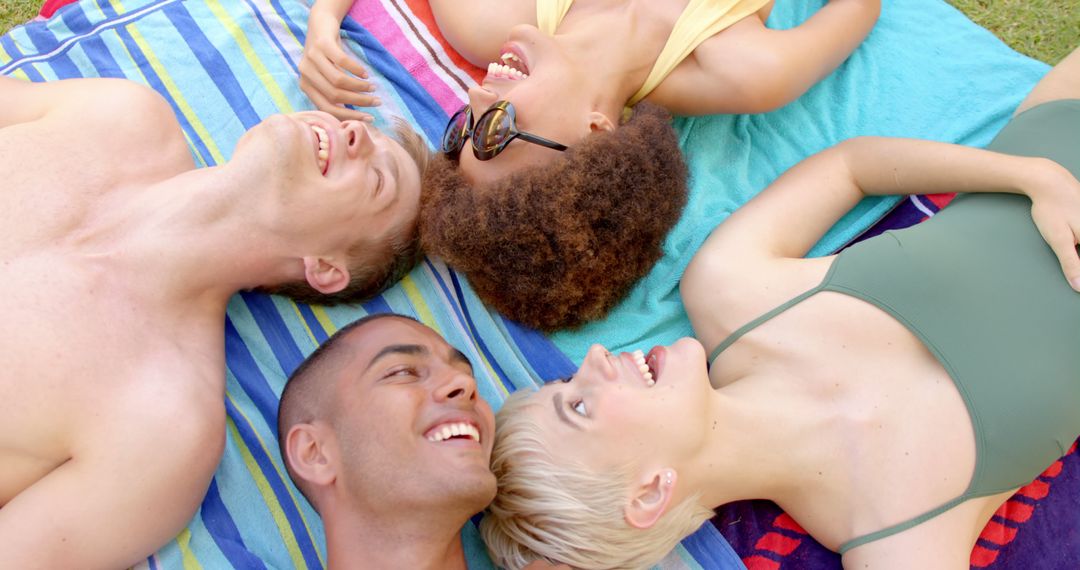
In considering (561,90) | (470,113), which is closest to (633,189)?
(561,90)

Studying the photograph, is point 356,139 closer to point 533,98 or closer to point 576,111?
→ point 533,98

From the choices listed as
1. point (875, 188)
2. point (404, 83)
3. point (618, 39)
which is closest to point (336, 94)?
point (404, 83)

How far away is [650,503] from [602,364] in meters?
0.49

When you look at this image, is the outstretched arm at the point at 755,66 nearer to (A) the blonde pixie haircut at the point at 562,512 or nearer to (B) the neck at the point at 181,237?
(A) the blonde pixie haircut at the point at 562,512

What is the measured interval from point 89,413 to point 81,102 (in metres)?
1.27

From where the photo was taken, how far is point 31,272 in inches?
107

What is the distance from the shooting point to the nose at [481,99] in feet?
10.1

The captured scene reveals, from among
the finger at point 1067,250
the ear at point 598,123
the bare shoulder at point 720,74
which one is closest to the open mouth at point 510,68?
the ear at point 598,123

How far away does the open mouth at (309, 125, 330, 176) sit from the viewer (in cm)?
308

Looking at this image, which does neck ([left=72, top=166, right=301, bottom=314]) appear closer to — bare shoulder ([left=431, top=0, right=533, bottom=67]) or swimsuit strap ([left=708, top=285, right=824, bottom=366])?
bare shoulder ([left=431, top=0, right=533, bottom=67])

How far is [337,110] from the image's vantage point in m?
3.62

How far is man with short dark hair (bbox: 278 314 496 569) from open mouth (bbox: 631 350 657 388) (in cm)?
56

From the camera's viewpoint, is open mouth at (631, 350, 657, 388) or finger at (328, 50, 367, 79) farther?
finger at (328, 50, 367, 79)

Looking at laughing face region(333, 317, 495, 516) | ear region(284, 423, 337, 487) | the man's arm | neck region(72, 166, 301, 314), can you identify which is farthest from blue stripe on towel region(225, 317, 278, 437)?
laughing face region(333, 317, 495, 516)
